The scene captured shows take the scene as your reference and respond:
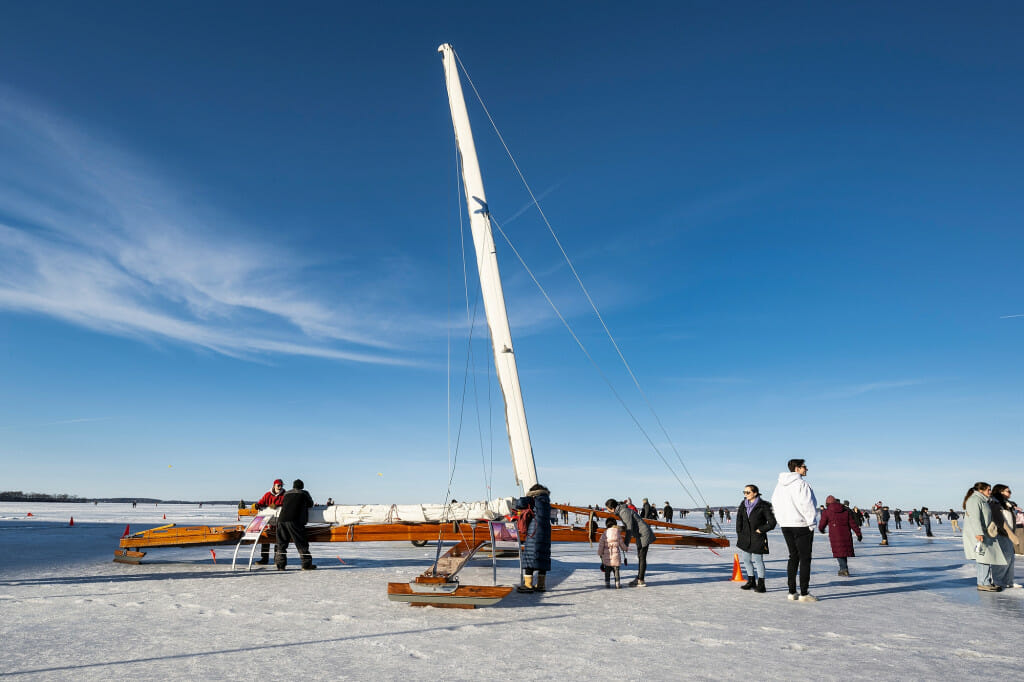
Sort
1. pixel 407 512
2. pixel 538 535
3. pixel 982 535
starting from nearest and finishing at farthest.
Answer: pixel 538 535 → pixel 982 535 → pixel 407 512

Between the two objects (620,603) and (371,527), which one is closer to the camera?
(620,603)

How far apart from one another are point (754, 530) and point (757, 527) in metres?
0.07

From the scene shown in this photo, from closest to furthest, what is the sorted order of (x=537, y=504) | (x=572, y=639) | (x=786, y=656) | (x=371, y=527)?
(x=786, y=656) < (x=572, y=639) < (x=537, y=504) < (x=371, y=527)

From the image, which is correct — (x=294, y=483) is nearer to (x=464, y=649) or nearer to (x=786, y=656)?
(x=464, y=649)

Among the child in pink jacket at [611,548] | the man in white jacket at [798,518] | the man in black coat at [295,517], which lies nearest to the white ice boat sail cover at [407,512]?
the man in black coat at [295,517]

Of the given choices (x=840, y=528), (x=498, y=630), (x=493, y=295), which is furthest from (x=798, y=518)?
(x=493, y=295)

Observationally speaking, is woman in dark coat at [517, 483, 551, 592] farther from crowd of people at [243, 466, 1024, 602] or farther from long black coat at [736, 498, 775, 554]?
long black coat at [736, 498, 775, 554]

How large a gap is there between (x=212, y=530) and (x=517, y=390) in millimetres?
5881

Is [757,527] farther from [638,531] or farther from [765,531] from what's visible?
[638,531]

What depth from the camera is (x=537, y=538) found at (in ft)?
27.0

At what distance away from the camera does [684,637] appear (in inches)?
219

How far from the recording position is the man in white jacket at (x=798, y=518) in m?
7.70

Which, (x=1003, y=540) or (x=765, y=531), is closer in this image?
(x=765, y=531)

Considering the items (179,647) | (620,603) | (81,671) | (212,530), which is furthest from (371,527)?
(81,671)
